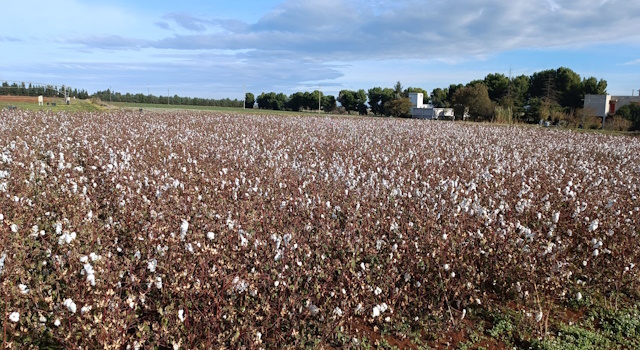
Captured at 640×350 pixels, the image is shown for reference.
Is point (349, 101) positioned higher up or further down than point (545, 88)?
further down

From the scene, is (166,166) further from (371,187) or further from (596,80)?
(596,80)

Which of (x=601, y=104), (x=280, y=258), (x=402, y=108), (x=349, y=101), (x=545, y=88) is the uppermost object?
(x=545, y=88)

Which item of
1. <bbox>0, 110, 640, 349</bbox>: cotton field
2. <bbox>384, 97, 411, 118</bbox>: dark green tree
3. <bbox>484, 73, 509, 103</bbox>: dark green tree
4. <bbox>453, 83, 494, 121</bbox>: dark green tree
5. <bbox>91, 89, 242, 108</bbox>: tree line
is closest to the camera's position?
<bbox>0, 110, 640, 349</bbox>: cotton field

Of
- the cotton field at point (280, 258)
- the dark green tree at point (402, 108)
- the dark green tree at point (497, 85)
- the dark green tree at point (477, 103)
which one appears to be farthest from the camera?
the dark green tree at point (497, 85)

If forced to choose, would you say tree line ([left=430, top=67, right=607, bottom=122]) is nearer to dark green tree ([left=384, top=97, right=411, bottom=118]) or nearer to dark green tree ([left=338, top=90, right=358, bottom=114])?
dark green tree ([left=384, top=97, right=411, bottom=118])

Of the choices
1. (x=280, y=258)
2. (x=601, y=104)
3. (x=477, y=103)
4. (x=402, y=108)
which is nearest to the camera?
(x=280, y=258)

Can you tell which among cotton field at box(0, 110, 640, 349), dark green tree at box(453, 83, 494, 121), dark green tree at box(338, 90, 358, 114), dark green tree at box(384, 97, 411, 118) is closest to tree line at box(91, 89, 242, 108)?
dark green tree at box(338, 90, 358, 114)

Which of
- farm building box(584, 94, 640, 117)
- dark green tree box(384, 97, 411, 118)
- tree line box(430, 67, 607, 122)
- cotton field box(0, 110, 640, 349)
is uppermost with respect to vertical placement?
tree line box(430, 67, 607, 122)

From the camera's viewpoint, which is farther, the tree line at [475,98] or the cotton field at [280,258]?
the tree line at [475,98]

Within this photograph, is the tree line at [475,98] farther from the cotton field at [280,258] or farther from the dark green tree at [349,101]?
the cotton field at [280,258]

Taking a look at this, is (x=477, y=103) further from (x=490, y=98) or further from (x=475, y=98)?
(x=490, y=98)

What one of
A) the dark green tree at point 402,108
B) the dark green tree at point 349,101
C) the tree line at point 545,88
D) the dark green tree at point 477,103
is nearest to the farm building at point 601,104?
the tree line at point 545,88

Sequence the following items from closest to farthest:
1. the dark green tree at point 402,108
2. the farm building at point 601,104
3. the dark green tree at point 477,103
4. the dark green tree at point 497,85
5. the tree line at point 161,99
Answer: the dark green tree at point 477,103 < the farm building at point 601,104 < the dark green tree at point 402,108 < the dark green tree at point 497,85 < the tree line at point 161,99

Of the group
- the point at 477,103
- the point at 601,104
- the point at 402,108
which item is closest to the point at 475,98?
the point at 477,103
